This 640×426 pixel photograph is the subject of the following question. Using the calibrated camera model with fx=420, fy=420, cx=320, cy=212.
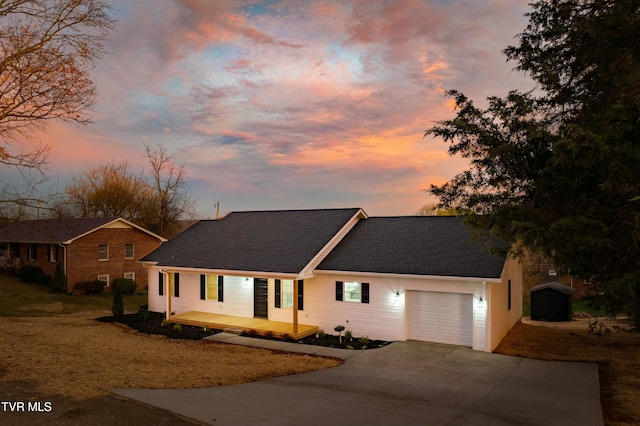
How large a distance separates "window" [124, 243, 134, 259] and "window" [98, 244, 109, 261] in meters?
1.59

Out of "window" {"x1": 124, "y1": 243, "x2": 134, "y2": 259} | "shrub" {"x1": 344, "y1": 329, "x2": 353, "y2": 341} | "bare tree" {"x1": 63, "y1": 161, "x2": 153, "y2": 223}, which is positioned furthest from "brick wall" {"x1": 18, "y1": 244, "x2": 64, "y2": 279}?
"shrub" {"x1": 344, "y1": 329, "x2": 353, "y2": 341}

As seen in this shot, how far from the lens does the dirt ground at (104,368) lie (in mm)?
8008

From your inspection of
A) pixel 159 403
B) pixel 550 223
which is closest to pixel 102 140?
pixel 159 403

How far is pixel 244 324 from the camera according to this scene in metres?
19.1

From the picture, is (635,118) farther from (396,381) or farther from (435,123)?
(396,381)

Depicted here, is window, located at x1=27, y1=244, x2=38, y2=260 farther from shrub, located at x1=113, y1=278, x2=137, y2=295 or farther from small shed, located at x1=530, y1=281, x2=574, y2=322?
small shed, located at x1=530, y1=281, x2=574, y2=322

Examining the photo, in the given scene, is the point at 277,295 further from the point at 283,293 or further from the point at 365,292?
the point at 365,292

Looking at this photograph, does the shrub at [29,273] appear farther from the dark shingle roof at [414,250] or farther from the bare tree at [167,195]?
the dark shingle roof at [414,250]

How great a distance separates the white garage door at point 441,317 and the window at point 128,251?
2876 centimetres

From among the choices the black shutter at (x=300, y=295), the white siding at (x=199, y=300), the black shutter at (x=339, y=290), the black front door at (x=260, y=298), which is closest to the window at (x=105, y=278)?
the white siding at (x=199, y=300)

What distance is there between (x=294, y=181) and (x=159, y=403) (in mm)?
29351

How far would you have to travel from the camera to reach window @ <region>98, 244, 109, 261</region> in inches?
1390

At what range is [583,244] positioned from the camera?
29.7ft

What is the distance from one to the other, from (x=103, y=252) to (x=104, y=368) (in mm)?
27190
